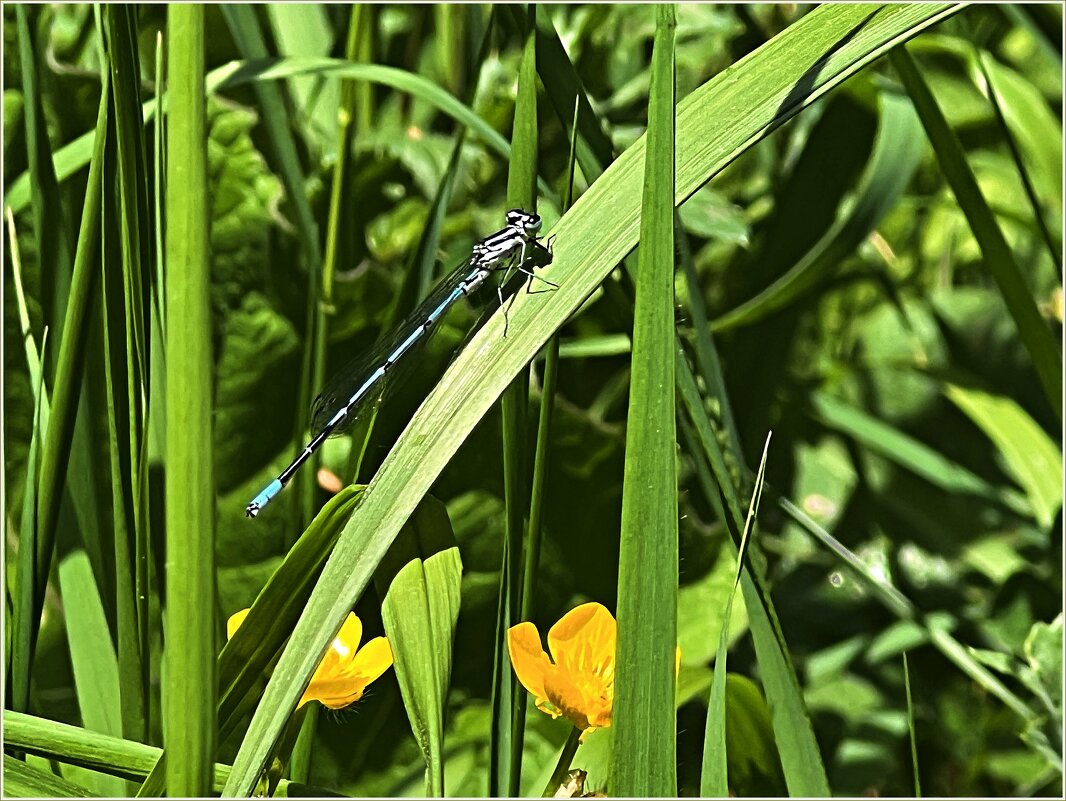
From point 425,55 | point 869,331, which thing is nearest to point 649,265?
point 425,55

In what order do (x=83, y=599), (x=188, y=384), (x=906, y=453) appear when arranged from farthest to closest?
(x=906, y=453) → (x=83, y=599) → (x=188, y=384)

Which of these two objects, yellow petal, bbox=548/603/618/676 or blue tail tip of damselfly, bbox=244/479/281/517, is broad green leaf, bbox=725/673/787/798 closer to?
yellow petal, bbox=548/603/618/676

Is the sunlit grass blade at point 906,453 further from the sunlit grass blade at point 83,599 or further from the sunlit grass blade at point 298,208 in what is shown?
the sunlit grass blade at point 83,599

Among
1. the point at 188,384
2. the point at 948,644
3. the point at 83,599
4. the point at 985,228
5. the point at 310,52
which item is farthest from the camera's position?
the point at 310,52

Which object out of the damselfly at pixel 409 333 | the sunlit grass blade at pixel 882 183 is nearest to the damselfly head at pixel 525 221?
the damselfly at pixel 409 333

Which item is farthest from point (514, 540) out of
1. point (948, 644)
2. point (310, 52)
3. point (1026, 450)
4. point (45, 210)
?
point (1026, 450)

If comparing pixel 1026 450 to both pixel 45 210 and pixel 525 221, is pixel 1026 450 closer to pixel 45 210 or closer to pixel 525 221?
pixel 525 221
